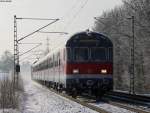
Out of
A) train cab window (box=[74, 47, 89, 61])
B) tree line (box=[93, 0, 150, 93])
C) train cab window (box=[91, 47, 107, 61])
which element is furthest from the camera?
tree line (box=[93, 0, 150, 93])

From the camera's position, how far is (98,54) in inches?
945

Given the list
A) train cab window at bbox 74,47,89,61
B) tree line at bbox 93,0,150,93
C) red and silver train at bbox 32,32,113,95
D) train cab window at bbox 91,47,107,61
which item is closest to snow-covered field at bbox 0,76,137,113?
red and silver train at bbox 32,32,113,95

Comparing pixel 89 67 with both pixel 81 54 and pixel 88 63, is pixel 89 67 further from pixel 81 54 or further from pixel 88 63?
pixel 81 54

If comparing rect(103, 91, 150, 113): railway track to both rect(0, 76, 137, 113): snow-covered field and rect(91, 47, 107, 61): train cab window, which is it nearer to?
rect(0, 76, 137, 113): snow-covered field

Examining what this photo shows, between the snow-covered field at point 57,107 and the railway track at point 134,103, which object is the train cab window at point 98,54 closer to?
the railway track at point 134,103

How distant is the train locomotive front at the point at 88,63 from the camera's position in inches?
930

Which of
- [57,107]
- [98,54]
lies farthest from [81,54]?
[57,107]

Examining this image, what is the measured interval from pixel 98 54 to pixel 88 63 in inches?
29.5

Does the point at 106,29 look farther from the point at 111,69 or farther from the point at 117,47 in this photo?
the point at 111,69

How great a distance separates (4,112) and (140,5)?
3767 centimetres

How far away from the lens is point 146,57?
1962 inches

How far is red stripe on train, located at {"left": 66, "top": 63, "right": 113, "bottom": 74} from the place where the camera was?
77.4 ft

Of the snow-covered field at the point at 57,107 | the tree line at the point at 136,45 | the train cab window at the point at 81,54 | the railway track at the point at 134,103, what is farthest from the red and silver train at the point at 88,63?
the tree line at the point at 136,45

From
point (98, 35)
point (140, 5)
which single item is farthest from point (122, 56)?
point (98, 35)
